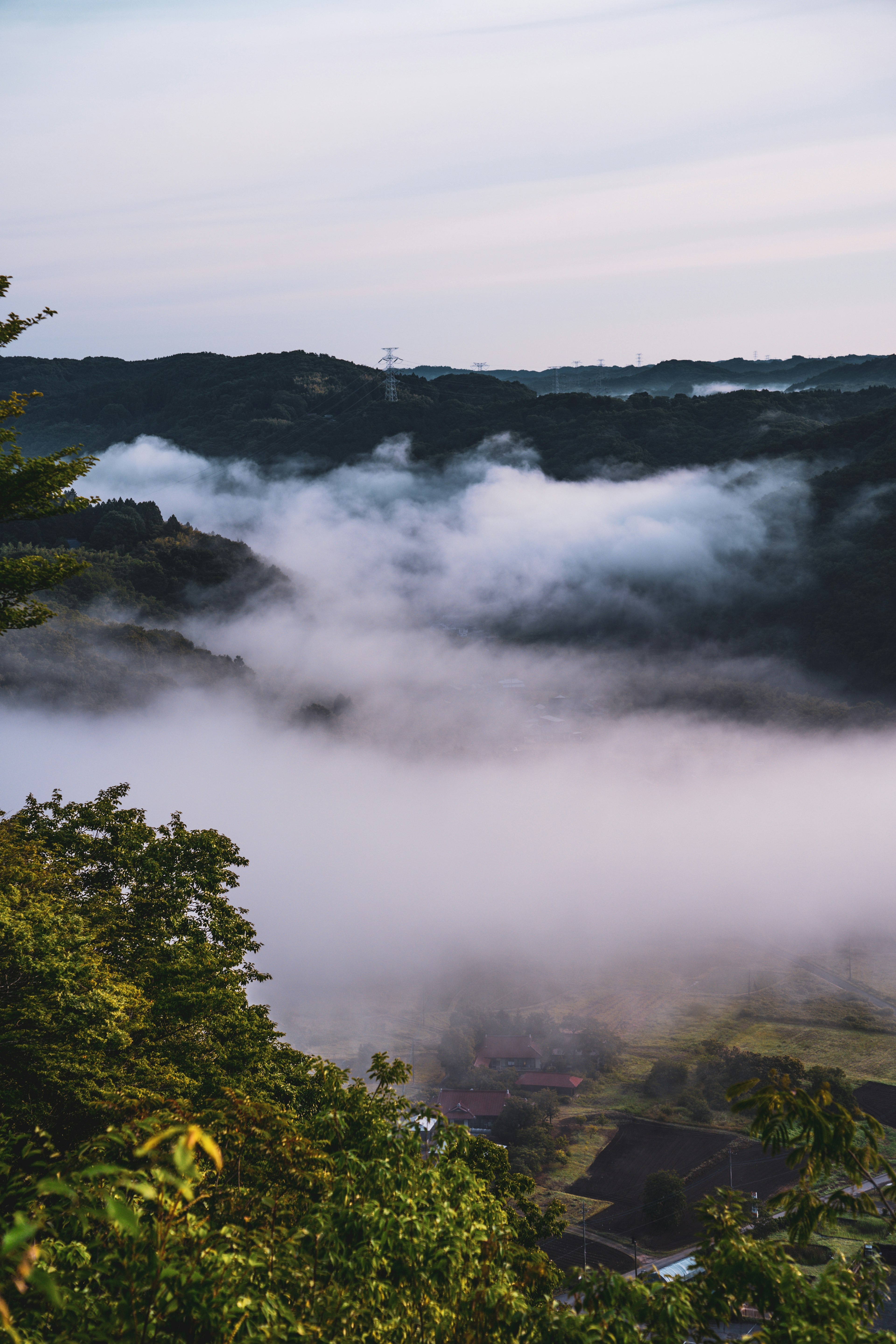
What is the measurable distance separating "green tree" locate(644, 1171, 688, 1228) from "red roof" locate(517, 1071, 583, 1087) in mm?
27497

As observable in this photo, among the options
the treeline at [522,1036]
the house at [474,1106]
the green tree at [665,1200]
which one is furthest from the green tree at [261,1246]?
the treeline at [522,1036]

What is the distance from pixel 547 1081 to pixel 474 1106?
569 inches

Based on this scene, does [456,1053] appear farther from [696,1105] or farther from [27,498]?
[27,498]

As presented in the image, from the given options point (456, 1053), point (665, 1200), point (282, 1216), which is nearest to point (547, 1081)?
point (456, 1053)

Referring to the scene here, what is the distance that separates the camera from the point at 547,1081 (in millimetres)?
100312

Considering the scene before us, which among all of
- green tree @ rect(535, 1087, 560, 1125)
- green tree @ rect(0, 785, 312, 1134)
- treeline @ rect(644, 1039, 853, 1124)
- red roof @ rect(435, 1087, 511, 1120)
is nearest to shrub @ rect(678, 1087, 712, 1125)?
treeline @ rect(644, 1039, 853, 1124)

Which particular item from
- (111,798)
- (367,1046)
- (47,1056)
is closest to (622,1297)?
(47,1056)

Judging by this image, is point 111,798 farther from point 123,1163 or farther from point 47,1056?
point 123,1163

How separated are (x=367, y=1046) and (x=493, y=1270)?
10924 centimetres

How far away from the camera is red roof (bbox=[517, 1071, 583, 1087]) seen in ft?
325

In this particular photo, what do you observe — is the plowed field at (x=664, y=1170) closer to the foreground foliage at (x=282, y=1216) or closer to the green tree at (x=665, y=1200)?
the green tree at (x=665, y=1200)

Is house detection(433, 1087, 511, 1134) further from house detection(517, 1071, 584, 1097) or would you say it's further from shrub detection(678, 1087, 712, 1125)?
shrub detection(678, 1087, 712, 1125)

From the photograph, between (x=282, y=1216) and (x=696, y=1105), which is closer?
(x=282, y=1216)

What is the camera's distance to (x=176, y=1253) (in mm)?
7258
